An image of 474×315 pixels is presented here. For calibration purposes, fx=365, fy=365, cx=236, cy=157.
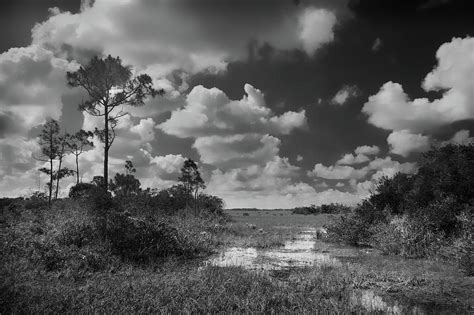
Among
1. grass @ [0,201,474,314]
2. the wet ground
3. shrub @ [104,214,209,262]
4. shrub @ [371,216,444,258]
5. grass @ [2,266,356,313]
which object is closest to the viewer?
grass @ [2,266,356,313]

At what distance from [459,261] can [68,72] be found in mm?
25959

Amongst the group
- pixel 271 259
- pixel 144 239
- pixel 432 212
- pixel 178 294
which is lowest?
pixel 271 259

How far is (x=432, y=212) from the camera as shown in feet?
57.6

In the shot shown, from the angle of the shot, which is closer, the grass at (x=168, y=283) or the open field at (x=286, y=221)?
the grass at (x=168, y=283)

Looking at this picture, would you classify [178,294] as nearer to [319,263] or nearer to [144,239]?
[144,239]

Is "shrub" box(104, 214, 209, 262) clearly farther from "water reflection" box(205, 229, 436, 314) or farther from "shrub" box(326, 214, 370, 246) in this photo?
"shrub" box(326, 214, 370, 246)

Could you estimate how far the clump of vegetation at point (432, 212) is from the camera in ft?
52.8

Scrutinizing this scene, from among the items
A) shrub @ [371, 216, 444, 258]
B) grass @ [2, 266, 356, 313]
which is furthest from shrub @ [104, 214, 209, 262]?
shrub @ [371, 216, 444, 258]

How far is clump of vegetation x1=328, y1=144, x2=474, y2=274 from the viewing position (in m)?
16.1

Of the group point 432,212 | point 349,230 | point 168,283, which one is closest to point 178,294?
point 168,283

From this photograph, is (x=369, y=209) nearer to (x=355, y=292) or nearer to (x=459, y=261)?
(x=459, y=261)

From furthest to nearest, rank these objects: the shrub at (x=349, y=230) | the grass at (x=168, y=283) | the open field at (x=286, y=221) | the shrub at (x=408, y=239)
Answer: the open field at (x=286, y=221) < the shrub at (x=349, y=230) < the shrub at (x=408, y=239) < the grass at (x=168, y=283)

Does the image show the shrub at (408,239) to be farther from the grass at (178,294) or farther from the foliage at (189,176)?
the foliage at (189,176)

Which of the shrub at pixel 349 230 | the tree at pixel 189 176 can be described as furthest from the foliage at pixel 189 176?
the shrub at pixel 349 230
